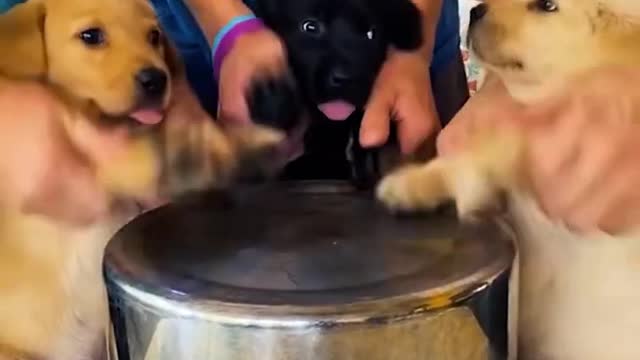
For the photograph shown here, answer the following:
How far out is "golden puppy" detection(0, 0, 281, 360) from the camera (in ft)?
1.80

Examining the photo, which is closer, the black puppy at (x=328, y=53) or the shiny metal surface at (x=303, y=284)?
the shiny metal surface at (x=303, y=284)

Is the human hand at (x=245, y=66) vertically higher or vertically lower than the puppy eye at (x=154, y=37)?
lower

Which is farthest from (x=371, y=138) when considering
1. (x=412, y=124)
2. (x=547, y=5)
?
(x=547, y=5)

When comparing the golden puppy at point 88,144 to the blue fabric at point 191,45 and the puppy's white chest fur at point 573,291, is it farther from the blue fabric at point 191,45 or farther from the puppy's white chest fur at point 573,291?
the puppy's white chest fur at point 573,291

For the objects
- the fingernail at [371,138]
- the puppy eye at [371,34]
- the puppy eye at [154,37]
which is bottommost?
the fingernail at [371,138]

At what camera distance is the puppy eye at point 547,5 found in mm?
529

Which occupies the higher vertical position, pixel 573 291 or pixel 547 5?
pixel 547 5

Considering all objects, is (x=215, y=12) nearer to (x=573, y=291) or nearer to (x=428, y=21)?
(x=428, y=21)

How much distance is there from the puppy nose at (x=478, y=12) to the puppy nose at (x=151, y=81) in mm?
157

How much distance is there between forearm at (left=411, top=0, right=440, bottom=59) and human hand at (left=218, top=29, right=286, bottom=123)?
0.28ft

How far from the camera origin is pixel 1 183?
0.55 metres

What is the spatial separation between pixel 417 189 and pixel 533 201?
6 cm

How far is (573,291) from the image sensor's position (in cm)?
55

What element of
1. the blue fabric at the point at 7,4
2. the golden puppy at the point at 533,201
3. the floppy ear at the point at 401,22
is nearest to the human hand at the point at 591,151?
the golden puppy at the point at 533,201
